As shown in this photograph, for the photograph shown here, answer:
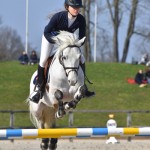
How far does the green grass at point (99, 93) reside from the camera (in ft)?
84.3

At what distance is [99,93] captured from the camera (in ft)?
98.7

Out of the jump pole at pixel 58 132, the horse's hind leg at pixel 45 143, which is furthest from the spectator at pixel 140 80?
the jump pole at pixel 58 132

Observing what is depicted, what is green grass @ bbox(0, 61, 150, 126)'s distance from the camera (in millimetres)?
25703

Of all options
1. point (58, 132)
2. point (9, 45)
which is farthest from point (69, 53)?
point (9, 45)

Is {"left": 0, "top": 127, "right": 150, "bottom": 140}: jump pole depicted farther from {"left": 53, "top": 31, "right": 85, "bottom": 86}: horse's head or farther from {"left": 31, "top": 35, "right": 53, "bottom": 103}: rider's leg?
{"left": 31, "top": 35, "right": 53, "bottom": 103}: rider's leg

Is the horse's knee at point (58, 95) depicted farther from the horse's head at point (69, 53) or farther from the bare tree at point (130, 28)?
the bare tree at point (130, 28)

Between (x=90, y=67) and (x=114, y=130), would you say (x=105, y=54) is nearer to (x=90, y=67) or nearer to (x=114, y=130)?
(x=90, y=67)

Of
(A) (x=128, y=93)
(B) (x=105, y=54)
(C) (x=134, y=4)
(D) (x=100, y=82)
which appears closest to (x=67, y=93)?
(A) (x=128, y=93)

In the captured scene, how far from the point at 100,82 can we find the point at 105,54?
52215mm

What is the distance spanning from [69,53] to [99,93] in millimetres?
20695

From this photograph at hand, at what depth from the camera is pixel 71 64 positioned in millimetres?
9398

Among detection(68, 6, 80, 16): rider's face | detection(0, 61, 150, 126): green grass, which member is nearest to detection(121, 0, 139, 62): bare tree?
detection(0, 61, 150, 126): green grass

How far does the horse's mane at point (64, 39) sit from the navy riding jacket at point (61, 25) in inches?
5.4

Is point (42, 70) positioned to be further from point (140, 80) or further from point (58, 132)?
point (140, 80)
